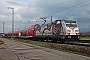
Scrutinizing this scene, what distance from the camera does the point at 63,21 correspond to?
3466 cm

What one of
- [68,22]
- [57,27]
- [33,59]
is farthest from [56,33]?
[33,59]

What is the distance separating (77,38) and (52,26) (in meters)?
7.71

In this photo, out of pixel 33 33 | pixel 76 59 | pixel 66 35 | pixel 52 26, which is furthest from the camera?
pixel 33 33

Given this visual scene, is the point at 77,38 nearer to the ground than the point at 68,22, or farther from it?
nearer to the ground

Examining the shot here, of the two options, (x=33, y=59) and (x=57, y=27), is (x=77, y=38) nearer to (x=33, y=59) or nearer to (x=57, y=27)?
(x=57, y=27)

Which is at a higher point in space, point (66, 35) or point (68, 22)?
point (68, 22)

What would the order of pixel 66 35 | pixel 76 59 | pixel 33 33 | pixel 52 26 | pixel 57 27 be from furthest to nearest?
pixel 33 33, pixel 52 26, pixel 57 27, pixel 66 35, pixel 76 59

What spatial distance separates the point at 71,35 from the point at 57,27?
4366 mm

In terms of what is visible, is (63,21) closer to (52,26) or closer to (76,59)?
(52,26)

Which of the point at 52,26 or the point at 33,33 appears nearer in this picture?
the point at 52,26

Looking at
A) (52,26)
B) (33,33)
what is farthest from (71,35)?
(33,33)

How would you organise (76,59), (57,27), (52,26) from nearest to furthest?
1. (76,59)
2. (57,27)
3. (52,26)

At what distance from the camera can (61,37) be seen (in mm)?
34344

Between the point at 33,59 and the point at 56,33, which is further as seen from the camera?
the point at 56,33
